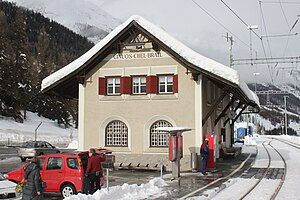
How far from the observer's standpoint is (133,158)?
2702cm

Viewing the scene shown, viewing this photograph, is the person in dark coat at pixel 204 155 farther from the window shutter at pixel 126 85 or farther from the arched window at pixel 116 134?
the window shutter at pixel 126 85

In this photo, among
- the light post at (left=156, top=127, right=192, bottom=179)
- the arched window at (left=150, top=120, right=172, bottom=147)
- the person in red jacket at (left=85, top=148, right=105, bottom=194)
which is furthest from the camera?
the arched window at (left=150, top=120, right=172, bottom=147)

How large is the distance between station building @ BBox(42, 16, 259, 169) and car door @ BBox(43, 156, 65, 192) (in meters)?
10.2

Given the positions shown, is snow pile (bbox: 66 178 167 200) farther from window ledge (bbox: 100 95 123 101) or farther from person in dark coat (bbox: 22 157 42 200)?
window ledge (bbox: 100 95 123 101)

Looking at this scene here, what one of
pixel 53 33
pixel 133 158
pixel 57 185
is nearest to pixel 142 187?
pixel 57 185

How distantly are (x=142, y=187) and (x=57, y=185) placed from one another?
3115 mm

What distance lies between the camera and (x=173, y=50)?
85.1 feet

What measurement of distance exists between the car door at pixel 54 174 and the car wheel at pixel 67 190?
0.21 metres

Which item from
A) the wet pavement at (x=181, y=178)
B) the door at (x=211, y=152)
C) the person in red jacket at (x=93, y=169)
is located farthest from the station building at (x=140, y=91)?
the person in red jacket at (x=93, y=169)

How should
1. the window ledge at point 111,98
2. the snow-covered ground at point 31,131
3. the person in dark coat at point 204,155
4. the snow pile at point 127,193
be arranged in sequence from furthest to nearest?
the snow-covered ground at point 31,131, the window ledge at point 111,98, the person in dark coat at point 204,155, the snow pile at point 127,193

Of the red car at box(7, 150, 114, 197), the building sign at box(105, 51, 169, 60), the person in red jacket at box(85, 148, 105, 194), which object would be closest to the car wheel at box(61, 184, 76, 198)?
the red car at box(7, 150, 114, 197)

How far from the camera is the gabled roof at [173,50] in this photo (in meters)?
24.4

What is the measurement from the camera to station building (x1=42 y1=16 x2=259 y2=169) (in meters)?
26.1

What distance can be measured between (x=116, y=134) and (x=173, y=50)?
618cm
